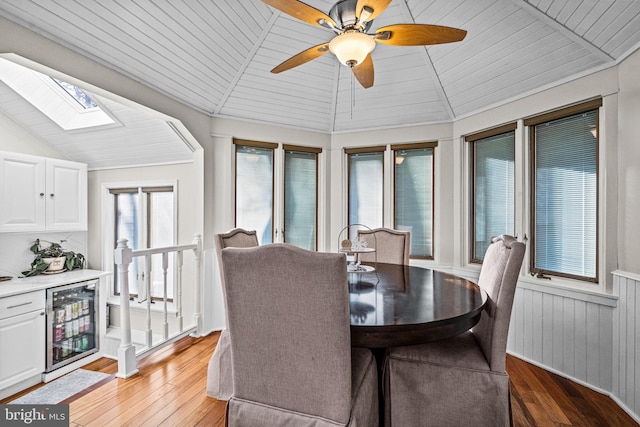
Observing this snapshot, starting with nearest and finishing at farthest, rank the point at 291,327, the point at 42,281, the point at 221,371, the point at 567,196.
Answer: the point at 291,327, the point at 221,371, the point at 567,196, the point at 42,281

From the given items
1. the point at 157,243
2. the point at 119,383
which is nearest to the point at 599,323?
the point at 119,383

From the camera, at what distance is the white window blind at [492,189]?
122 inches

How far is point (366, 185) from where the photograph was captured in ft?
13.1

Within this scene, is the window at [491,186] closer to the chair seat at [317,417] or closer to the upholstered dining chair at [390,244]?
the upholstered dining chair at [390,244]

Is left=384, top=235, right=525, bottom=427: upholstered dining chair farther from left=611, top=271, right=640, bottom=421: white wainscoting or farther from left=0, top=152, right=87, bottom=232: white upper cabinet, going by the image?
left=0, top=152, right=87, bottom=232: white upper cabinet

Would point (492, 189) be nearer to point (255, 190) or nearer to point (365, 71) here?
point (365, 71)

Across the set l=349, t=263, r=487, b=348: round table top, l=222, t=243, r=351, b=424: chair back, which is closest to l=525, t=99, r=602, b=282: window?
l=349, t=263, r=487, b=348: round table top

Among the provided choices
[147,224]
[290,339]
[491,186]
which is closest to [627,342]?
[491,186]

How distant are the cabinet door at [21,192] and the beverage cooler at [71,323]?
80 centimetres

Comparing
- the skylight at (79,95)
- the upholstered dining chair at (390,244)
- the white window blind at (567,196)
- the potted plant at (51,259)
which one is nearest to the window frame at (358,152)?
the upholstered dining chair at (390,244)

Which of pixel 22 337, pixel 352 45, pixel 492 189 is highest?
pixel 352 45

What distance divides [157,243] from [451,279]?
139 inches

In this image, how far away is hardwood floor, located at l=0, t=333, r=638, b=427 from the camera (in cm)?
192

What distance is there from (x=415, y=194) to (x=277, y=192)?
1.64 meters
